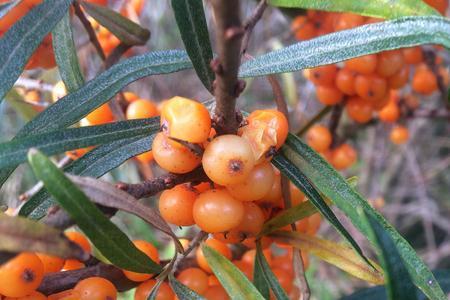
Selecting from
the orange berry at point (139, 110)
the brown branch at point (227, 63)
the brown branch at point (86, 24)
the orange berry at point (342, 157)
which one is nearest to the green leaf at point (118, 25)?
the brown branch at point (86, 24)

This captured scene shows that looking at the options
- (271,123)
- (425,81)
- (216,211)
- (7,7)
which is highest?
(425,81)

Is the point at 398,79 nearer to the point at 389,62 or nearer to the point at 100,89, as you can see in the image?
the point at 389,62

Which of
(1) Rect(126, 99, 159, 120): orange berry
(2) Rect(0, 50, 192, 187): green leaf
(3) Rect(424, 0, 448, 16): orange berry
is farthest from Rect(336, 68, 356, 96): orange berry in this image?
(2) Rect(0, 50, 192, 187): green leaf

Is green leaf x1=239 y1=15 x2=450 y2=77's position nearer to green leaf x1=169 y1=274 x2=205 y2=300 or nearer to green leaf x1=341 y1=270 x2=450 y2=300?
green leaf x1=169 y1=274 x2=205 y2=300

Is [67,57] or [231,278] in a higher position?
[67,57]

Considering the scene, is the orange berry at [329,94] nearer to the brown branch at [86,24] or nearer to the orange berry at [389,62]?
the orange berry at [389,62]

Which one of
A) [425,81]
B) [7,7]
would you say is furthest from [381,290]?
[425,81]
